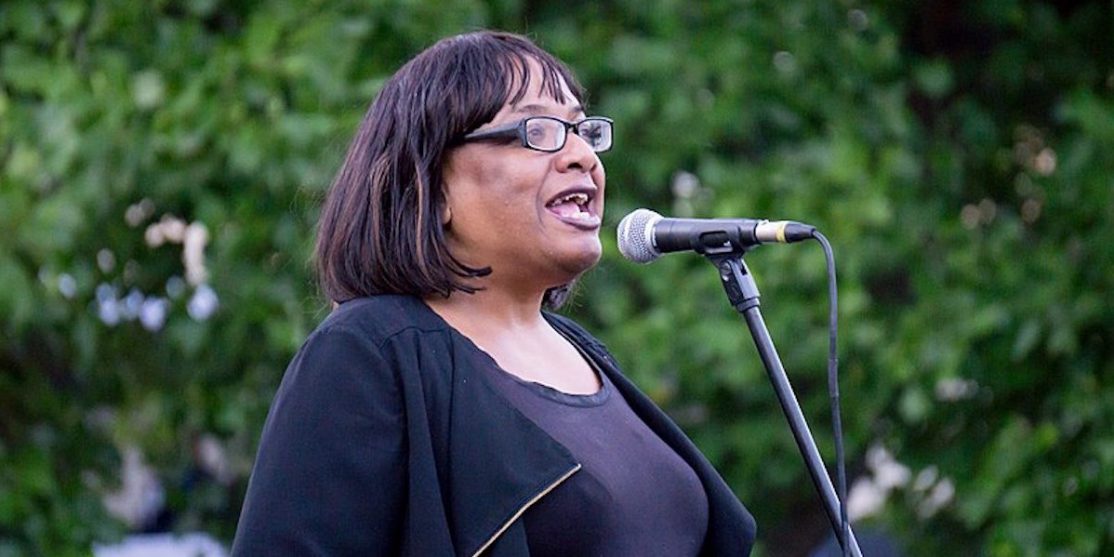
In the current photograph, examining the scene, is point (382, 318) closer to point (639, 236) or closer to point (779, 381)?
point (639, 236)

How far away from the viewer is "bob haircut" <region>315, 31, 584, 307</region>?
7.61 feet

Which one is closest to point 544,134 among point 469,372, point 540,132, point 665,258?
point 540,132

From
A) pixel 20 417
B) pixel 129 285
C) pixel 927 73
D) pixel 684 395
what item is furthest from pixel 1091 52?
pixel 20 417

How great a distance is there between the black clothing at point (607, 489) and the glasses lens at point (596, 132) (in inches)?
13.2

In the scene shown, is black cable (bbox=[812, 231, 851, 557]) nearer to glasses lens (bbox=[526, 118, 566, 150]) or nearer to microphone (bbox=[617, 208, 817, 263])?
microphone (bbox=[617, 208, 817, 263])

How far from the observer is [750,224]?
233 cm

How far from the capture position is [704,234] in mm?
2338

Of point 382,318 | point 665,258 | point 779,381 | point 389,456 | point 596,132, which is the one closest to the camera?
point 389,456

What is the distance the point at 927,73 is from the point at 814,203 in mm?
613

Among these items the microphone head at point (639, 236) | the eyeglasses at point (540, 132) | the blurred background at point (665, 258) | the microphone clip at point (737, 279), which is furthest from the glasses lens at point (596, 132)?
the blurred background at point (665, 258)

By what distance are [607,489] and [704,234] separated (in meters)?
0.36

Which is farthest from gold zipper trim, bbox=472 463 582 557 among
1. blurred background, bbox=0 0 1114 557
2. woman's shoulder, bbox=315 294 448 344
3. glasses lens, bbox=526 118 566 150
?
blurred background, bbox=0 0 1114 557

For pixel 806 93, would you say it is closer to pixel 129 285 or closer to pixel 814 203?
pixel 814 203

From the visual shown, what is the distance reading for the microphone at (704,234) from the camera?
7.57 ft
